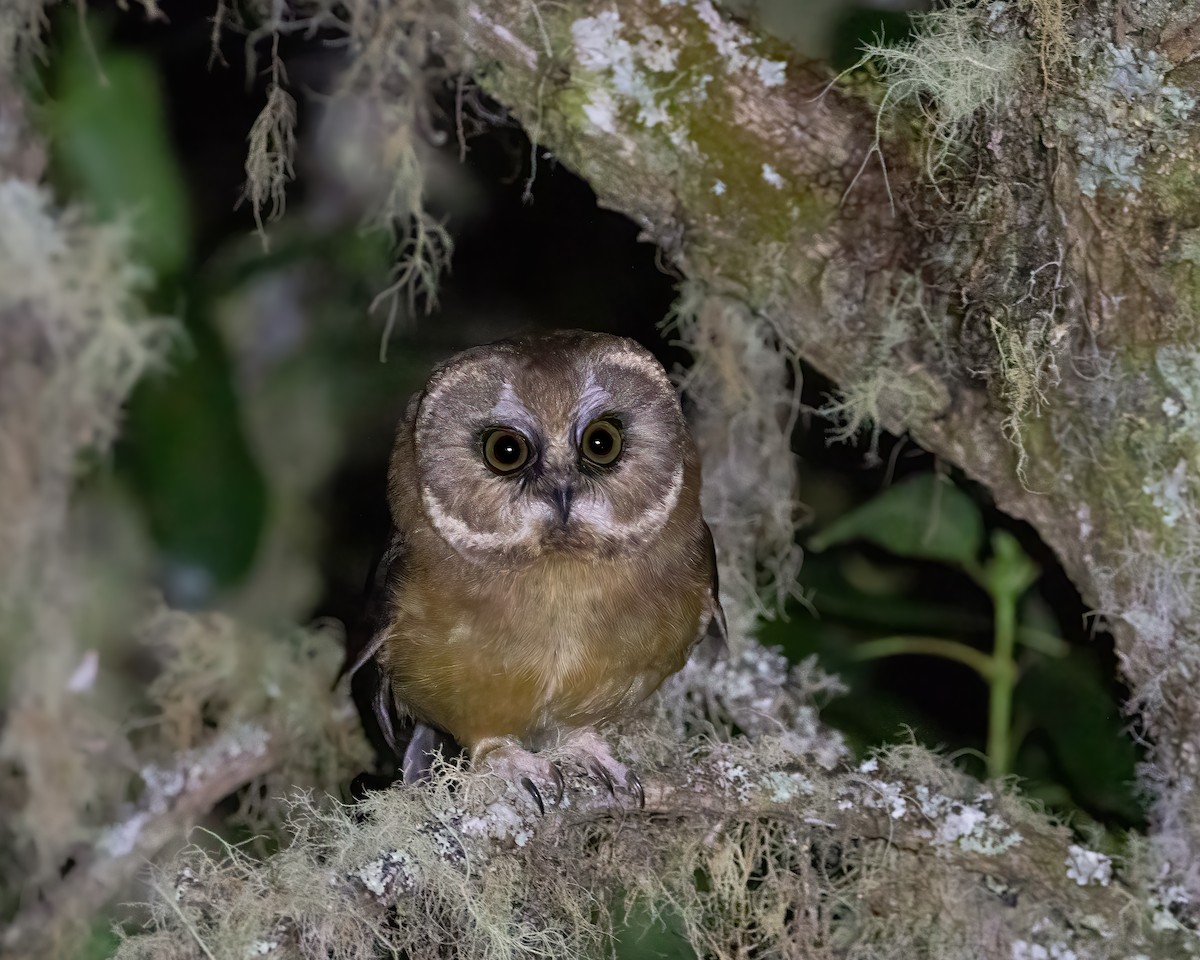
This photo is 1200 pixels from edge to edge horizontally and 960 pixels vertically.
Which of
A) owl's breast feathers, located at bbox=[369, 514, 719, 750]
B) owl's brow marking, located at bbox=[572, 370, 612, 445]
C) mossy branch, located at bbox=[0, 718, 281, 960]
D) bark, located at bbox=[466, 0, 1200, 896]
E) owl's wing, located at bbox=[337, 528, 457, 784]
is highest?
bark, located at bbox=[466, 0, 1200, 896]

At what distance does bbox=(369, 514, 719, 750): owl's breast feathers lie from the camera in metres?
1.46

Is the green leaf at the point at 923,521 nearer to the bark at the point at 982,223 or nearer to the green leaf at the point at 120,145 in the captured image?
the bark at the point at 982,223

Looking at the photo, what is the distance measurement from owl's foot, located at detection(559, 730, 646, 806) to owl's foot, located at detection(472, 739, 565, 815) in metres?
0.05

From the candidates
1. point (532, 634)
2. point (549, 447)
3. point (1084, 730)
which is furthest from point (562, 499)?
point (1084, 730)

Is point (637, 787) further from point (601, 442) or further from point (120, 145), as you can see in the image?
point (120, 145)

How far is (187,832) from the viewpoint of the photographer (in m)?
1.39

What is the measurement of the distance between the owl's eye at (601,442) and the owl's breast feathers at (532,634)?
0.15m

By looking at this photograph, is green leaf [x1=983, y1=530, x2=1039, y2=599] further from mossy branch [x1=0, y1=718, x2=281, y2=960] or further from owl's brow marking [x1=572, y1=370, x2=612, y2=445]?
mossy branch [x1=0, y1=718, x2=281, y2=960]

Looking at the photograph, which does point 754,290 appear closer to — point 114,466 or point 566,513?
point 566,513

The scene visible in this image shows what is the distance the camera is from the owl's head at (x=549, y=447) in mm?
1403

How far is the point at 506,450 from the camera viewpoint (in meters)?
1.43

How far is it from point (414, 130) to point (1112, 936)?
1517 millimetres

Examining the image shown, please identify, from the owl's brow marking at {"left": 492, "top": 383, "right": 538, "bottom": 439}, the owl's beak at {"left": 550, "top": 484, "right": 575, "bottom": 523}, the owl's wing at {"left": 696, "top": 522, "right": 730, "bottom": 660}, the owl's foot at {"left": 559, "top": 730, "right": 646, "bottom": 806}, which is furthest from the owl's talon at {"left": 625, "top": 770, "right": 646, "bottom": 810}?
the owl's brow marking at {"left": 492, "top": 383, "right": 538, "bottom": 439}

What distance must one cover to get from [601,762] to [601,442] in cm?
50
